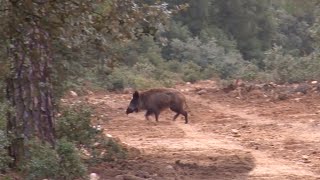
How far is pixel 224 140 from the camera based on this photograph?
1327 cm

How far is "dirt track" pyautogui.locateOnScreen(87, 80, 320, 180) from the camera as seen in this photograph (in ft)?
33.0

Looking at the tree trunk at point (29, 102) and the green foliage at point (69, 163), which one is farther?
the tree trunk at point (29, 102)

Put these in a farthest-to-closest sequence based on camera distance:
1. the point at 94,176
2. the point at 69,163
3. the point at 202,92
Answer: the point at 202,92 → the point at 94,176 → the point at 69,163

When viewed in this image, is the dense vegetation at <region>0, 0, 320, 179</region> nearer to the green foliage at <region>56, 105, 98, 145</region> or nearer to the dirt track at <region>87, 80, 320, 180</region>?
the green foliage at <region>56, 105, 98, 145</region>

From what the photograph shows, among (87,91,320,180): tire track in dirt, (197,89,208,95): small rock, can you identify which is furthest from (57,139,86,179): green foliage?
(197,89,208,95): small rock

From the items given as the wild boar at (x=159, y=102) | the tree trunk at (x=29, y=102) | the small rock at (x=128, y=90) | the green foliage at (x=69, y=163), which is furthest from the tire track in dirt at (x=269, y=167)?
Result: the small rock at (x=128, y=90)

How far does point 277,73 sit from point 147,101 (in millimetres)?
7441

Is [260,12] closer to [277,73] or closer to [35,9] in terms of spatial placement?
[277,73]

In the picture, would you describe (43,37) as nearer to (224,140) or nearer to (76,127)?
(76,127)

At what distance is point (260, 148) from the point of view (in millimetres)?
12195

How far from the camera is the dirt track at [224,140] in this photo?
1007cm

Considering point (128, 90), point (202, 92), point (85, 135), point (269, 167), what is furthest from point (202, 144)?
point (128, 90)

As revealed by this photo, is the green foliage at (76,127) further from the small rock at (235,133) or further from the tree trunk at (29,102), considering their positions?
the small rock at (235,133)

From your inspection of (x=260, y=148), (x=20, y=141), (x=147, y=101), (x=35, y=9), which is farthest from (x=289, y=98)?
(x=35, y=9)
